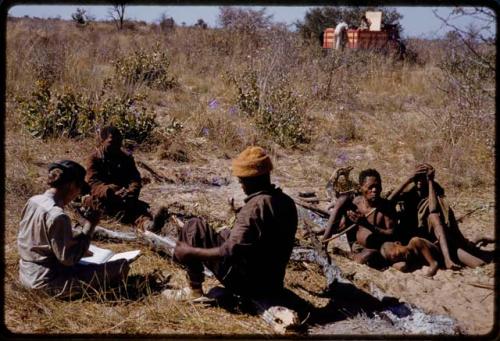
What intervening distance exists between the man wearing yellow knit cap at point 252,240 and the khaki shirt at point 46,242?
0.66m

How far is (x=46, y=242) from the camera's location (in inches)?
130

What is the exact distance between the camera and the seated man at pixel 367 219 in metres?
4.45

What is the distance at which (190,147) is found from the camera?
24.4ft

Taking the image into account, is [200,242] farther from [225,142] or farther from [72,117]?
[72,117]

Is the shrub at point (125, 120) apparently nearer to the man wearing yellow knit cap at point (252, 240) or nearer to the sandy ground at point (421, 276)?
the sandy ground at point (421, 276)

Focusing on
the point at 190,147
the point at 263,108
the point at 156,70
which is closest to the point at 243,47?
the point at 156,70

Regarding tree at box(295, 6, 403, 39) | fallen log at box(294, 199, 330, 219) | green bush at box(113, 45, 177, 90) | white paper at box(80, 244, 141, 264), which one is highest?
tree at box(295, 6, 403, 39)

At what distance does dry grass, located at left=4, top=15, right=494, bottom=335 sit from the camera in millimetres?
3414

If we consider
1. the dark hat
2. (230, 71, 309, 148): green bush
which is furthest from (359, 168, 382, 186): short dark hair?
(230, 71, 309, 148): green bush

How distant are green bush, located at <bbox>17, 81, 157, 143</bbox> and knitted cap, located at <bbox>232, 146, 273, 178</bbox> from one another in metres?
4.38

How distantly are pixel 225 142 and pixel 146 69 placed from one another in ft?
10.6

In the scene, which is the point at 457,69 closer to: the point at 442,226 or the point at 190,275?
the point at 442,226

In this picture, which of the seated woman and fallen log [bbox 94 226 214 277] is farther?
fallen log [bbox 94 226 214 277]

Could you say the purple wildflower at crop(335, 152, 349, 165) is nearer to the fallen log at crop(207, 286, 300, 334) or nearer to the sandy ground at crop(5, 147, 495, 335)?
the sandy ground at crop(5, 147, 495, 335)
